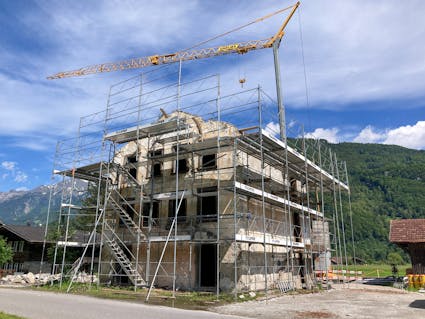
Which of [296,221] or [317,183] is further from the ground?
[317,183]

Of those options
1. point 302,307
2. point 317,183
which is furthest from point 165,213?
point 317,183

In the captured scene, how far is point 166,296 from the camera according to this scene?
16.9 m

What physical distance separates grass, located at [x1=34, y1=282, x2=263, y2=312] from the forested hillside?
78270 millimetres

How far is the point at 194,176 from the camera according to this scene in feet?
66.1

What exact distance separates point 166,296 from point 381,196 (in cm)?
9766

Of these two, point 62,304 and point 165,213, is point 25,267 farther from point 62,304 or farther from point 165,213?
point 62,304

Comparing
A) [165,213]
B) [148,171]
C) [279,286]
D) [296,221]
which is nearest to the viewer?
[279,286]

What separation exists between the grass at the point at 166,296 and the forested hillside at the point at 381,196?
78270mm

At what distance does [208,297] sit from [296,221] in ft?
37.5

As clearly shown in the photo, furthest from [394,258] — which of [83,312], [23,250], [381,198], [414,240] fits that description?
[83,312]

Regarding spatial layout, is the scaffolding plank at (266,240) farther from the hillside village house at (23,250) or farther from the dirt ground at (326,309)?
the hillside village house at (23,250)

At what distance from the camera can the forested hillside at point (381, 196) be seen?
292 feet

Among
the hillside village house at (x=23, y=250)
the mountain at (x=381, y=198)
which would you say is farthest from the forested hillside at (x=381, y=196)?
the hillside village house at (x=23, y=250)

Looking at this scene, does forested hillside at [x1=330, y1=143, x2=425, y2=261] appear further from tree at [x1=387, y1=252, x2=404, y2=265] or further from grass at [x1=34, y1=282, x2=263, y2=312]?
grass at [x1=34, y1=282, x2=263, y2=312]
